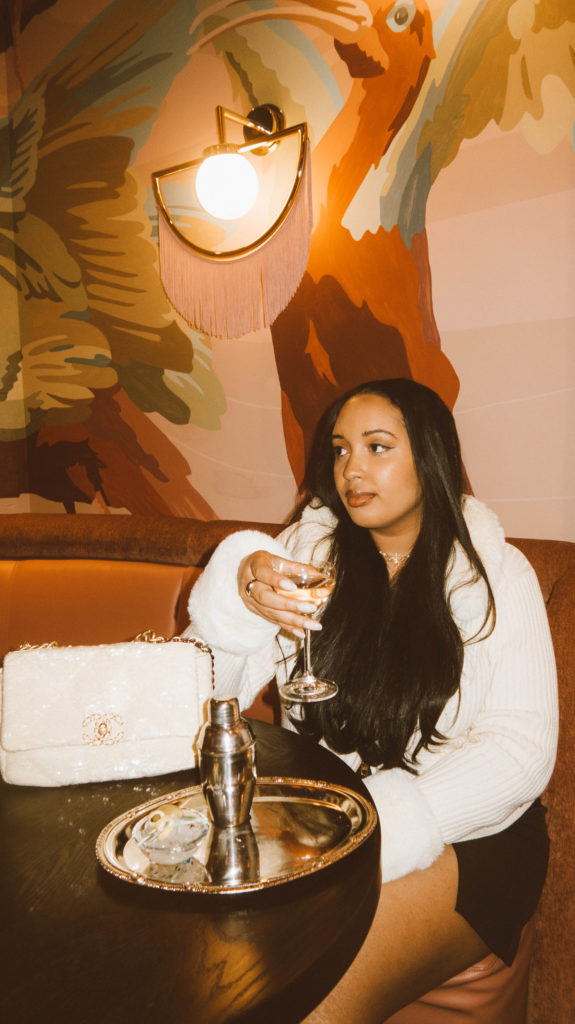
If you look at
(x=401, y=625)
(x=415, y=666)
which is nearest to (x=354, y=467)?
(x=401, y=625)

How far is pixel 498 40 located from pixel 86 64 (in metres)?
2.03

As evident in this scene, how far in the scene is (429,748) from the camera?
1558 millimetres

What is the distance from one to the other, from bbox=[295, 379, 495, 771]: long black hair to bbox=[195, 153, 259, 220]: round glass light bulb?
1070 mm

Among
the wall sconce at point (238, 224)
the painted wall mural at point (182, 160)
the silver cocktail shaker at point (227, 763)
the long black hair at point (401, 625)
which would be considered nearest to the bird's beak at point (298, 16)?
the painted wall mural at point (182, 160)

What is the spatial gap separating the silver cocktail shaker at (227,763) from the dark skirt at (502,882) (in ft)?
2.01

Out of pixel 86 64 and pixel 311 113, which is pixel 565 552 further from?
pixel 86 64

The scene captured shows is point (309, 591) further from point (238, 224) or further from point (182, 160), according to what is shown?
point (182, 160)

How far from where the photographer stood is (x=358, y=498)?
1.76 meters

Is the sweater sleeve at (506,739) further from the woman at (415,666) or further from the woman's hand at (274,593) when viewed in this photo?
the woman's hand at (274,593)

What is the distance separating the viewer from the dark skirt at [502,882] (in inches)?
51.4

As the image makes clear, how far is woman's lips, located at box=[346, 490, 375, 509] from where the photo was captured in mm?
1749

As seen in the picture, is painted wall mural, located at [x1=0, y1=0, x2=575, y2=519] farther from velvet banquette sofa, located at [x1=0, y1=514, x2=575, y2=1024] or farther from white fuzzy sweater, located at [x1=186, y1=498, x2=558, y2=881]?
white fuzzy sweater, located at [x1=186, y1=498, x2=558, y2=881]

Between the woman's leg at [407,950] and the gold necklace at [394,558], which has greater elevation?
the gold necklace at [394,558]

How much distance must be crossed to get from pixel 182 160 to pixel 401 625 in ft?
7.24
